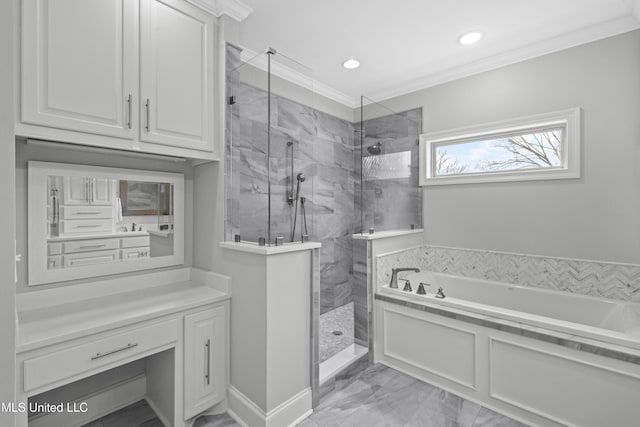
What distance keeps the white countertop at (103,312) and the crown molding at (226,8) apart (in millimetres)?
1841

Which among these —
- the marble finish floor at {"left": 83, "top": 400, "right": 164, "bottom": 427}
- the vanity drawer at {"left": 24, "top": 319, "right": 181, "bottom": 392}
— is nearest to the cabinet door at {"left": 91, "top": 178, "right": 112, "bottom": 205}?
the vanity drawer at {"left": 24, "top": 319, "right": 181, "bottom": 392}

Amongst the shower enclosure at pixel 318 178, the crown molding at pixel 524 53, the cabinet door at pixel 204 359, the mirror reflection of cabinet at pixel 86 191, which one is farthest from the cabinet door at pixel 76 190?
the crown molding at pixel 524 53

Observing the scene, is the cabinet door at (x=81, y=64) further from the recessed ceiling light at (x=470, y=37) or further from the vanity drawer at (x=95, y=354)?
the recessed ceiling light at (x=470, y=37)

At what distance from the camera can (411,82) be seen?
3.35 meters

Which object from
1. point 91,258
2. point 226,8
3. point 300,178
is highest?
point 226,8

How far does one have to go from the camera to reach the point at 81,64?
4.86 ft

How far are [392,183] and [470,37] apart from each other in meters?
1.39

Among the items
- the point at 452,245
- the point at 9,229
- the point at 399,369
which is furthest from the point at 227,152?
the point at 452,245

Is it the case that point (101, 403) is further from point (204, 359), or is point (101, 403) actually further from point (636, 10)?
point (636, 10)

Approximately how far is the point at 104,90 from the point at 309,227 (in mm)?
1381

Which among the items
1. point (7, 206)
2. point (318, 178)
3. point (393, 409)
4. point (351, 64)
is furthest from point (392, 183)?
point (7, 206)

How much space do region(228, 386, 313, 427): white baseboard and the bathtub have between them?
936 mm

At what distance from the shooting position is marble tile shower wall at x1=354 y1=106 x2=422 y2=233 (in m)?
2.94

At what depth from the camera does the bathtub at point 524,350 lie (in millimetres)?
1663
